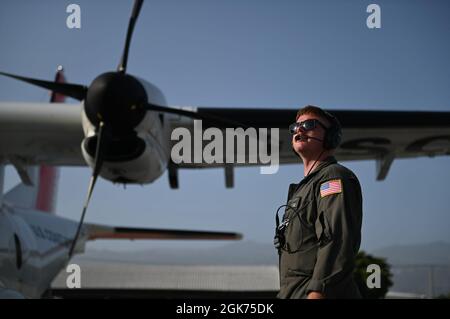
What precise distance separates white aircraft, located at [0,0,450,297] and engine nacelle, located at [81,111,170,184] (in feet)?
0.04

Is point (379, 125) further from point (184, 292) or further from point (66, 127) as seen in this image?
point (184, 292)

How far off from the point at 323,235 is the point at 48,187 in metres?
11.0

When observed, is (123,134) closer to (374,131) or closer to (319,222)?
(374,131)

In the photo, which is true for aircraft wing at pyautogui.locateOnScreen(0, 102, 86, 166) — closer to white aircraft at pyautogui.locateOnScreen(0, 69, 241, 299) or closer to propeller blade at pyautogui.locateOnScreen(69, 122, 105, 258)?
white aircraft at pyautogui.locateOnScreen(0, 69, 241, 299)

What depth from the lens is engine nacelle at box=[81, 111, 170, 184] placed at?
5.56 m

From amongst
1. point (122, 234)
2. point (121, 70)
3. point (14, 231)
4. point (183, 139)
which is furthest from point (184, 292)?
point (121, 70)

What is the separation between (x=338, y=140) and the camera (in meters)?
2.15

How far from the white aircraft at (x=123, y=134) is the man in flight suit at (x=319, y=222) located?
10.7 ft

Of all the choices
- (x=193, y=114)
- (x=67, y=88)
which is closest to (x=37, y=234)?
(x=67, y=88)

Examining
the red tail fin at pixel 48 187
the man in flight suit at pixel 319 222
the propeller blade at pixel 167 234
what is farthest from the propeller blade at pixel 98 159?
the red tail fin at pixel 48 187

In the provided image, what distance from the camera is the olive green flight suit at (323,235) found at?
1802 mm

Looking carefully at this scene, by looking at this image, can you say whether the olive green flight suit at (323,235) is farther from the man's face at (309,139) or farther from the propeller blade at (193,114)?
the propeller blade at (193,114)

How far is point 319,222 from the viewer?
6.25 ft

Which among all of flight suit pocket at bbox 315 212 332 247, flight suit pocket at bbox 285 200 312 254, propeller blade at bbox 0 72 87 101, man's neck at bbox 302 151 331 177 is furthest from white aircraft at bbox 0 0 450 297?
flight suit pocket at bbox 315 212 332 247
